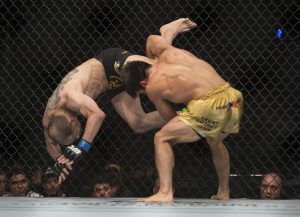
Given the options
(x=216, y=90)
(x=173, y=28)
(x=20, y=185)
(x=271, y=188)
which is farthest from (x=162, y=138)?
(x=20, y=185)

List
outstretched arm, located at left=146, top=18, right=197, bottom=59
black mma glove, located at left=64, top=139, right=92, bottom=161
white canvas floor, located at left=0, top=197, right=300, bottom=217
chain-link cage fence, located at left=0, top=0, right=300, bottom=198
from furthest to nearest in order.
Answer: chain-link cage fence, located at left=0, top=0, right=300, bottom=198 < outstretched arm, located at left=146, top=18, right=197, bottom=59 < black mma glove, located at left=64, top=139, right=92, bottom=161 < white canvas floor, located at left=0, top=197, right=300, bottom=217

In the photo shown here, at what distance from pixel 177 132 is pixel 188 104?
5.6 inches

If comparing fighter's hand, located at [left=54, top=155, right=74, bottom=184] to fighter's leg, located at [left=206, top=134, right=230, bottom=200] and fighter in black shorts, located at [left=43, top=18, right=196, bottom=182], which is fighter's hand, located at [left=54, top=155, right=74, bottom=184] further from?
fighter's leg, located at [left=206, top=134, right=230, bottom=200]

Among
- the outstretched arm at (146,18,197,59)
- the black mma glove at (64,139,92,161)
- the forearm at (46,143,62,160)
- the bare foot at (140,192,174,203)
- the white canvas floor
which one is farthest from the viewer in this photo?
the forearm at (46,143,62,160)

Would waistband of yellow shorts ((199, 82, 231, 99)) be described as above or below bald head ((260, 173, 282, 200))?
above

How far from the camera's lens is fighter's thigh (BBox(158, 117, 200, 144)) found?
122 inches

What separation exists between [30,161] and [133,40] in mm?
1143

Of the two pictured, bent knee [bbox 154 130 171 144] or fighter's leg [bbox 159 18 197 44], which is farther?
fighter's leg [bbox 159 18 197 44]

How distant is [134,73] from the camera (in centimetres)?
337

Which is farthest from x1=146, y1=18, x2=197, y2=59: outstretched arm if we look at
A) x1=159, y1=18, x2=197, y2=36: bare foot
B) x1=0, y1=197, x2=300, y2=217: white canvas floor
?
x1=0, y1=197, x2=300, y2=217: white canvas floor

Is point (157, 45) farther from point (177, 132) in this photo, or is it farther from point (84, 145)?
point (84, 145)

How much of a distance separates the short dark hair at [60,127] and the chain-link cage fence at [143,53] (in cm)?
68

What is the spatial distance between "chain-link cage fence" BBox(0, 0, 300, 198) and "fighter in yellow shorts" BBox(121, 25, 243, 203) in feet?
3.37

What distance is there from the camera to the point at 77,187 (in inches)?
174
